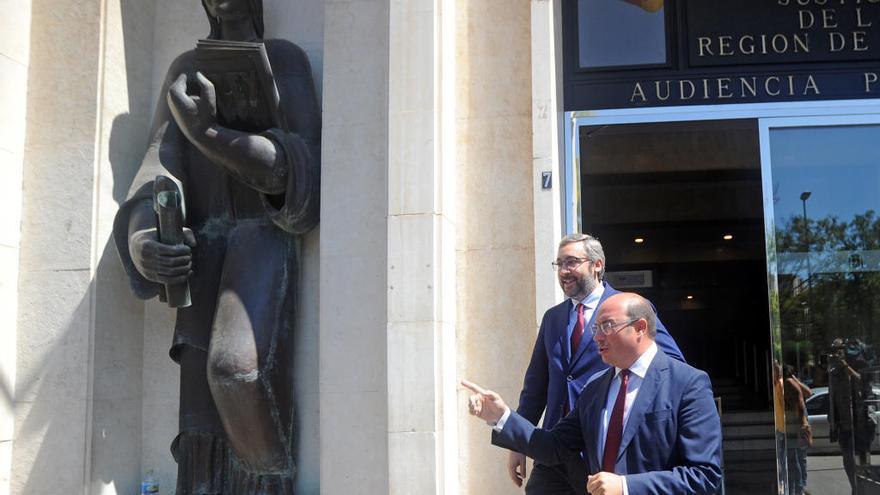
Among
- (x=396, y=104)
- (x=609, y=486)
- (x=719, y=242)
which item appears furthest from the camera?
(x=719, y=242)

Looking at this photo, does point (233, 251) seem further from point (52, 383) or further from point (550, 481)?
point (550, 481)

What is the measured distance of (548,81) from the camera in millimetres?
5887

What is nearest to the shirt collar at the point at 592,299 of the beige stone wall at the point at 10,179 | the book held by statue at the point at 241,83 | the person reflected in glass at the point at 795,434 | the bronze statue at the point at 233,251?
the bronze statue at the point at 233,251

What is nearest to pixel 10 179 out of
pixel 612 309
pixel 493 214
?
pixel 493 214

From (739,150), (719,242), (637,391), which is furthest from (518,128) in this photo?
(719,242)

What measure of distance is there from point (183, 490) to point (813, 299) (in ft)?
15.9

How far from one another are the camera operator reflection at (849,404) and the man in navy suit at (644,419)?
4.25 meters

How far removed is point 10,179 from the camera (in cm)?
614

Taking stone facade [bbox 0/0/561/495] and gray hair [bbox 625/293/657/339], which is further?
stone facade [bbox 0/0/561/495]

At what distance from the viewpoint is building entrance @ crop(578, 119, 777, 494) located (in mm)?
11125

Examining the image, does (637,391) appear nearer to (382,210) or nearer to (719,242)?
(382,210)

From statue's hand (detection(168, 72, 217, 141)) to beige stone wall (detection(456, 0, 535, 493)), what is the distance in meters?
1.56

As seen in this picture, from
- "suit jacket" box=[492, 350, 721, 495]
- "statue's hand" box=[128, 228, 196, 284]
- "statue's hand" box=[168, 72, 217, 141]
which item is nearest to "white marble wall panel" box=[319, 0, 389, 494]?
"statue's hand" box=[168, 72, 217, 141]

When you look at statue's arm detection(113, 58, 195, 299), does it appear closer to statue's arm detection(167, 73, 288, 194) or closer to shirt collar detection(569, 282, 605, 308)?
statue's arm detection(167, 73, 288, 194)
